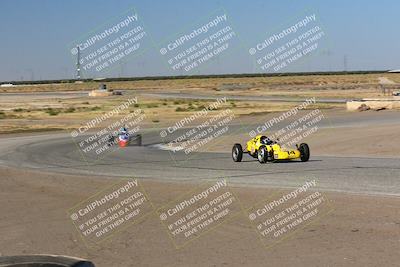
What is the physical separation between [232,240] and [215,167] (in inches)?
404

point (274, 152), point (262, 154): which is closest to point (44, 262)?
point (262, 154)

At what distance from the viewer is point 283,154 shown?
20625 millimetres

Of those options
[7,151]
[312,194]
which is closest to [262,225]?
[312,194]

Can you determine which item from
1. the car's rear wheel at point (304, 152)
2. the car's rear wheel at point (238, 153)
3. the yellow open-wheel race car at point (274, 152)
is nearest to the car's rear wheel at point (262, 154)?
the yellow open-wheel race car at point (274, 152)

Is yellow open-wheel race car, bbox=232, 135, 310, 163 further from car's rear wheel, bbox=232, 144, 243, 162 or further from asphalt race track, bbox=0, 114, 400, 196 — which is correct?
car's rear wheel, bbox=232, 144, 243, 162

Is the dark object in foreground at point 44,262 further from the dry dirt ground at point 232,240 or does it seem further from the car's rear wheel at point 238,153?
the car's rear wheel at point 238,153

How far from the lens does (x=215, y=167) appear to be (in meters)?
20.8

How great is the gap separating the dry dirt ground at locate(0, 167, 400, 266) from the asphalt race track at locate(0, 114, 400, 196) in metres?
1.83

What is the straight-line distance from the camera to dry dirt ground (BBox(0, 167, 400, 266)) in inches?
363

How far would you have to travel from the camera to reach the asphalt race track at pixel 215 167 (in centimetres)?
1616

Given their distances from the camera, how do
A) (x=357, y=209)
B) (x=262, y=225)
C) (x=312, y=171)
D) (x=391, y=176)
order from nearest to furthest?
(x=262, y=225)
(x=357, y=209)
(x=391, y=176)
(x=312, y=171)

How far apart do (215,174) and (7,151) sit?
15021 millimetres

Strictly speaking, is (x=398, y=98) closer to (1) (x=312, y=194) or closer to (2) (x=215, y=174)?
(2) (x=215, y=174)

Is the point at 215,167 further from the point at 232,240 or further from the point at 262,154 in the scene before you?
the point at 232,240
